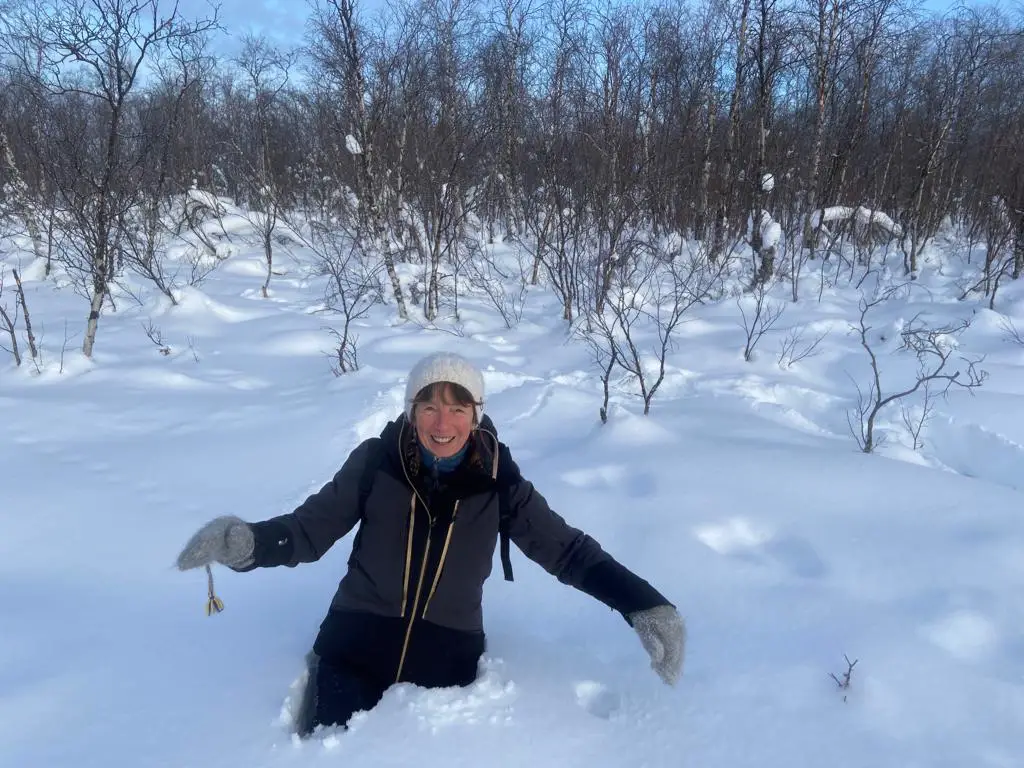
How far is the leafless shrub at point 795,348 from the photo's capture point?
5.13 meters

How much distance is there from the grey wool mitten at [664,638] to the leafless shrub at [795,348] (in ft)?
13.4

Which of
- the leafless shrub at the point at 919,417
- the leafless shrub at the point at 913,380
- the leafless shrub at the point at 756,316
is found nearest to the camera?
the leafless shrub at the point at 913,380

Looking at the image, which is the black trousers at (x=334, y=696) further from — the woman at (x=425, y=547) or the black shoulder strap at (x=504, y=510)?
the black shoulder strap at (x=504, y=510)

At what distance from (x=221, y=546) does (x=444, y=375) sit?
0.65 meters

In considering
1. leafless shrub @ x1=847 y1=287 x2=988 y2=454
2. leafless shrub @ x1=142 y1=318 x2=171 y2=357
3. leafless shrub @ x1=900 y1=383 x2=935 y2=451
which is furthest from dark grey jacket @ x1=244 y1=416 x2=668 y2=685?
leafless shrub @ x1=142 y1=318 x2=171 y2=357

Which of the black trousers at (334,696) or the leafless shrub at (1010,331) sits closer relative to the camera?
the black trousers at (334,696)

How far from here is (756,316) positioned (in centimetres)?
535

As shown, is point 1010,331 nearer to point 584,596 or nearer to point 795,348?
point 795,348

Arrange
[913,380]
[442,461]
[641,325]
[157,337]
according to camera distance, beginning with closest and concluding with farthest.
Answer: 1. [442,461]
2. [913,380]
3. [157,337]
4. [641,325]

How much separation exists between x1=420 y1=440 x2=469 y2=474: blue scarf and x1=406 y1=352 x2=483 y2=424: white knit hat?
86mm

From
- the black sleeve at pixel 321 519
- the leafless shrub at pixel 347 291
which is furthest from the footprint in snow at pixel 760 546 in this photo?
the leafless shrub at pixel 347 291

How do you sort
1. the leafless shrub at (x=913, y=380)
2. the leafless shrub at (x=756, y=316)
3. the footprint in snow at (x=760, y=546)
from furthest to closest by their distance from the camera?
the leafless shrub at (x=756, y=316) → the leafless shrub at (x=913, y=380) → the footprint in snow at (x=760, y=546)

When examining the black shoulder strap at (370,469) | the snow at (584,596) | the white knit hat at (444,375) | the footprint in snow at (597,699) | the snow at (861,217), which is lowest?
the footprint in snow at (597,699)

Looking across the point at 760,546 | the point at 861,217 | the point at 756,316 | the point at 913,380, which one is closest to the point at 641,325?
the point at 756,316
